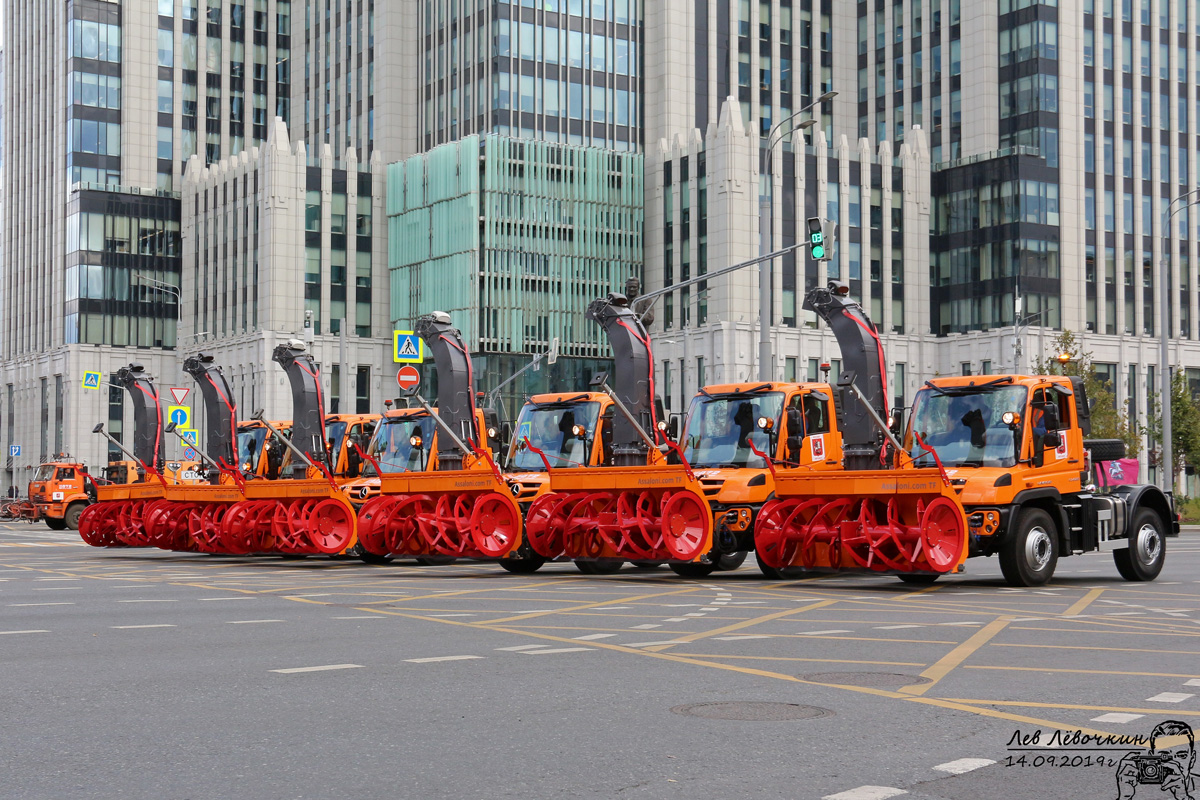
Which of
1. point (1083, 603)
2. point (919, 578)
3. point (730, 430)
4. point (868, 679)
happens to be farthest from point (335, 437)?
point (868, 679)

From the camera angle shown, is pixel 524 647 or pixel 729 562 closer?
pixel 524 647

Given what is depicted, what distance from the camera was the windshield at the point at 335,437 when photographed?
96.2ft

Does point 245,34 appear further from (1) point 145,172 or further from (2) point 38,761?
(2) point 38,761

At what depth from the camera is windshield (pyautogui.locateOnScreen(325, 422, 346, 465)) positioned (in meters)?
29.3

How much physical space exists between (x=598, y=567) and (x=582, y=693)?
13.5 metres

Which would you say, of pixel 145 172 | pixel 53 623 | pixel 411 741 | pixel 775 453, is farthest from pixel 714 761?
pixel 145 172

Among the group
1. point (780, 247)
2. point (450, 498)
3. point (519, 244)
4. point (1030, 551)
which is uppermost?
point (519, 244)

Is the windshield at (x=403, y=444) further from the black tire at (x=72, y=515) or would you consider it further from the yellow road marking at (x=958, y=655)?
the black tire at (x=72, y=515)

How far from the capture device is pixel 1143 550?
66.5ft

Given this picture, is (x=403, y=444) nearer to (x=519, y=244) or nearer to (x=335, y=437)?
(x=335, y=437)

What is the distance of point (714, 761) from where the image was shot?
7.17 meters

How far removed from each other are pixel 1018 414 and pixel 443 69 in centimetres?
6998

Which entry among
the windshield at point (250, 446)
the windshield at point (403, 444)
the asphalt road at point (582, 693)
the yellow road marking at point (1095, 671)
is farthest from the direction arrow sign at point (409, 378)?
the yellow road marking at point (1095, 671)

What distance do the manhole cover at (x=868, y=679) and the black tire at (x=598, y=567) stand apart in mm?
12370
